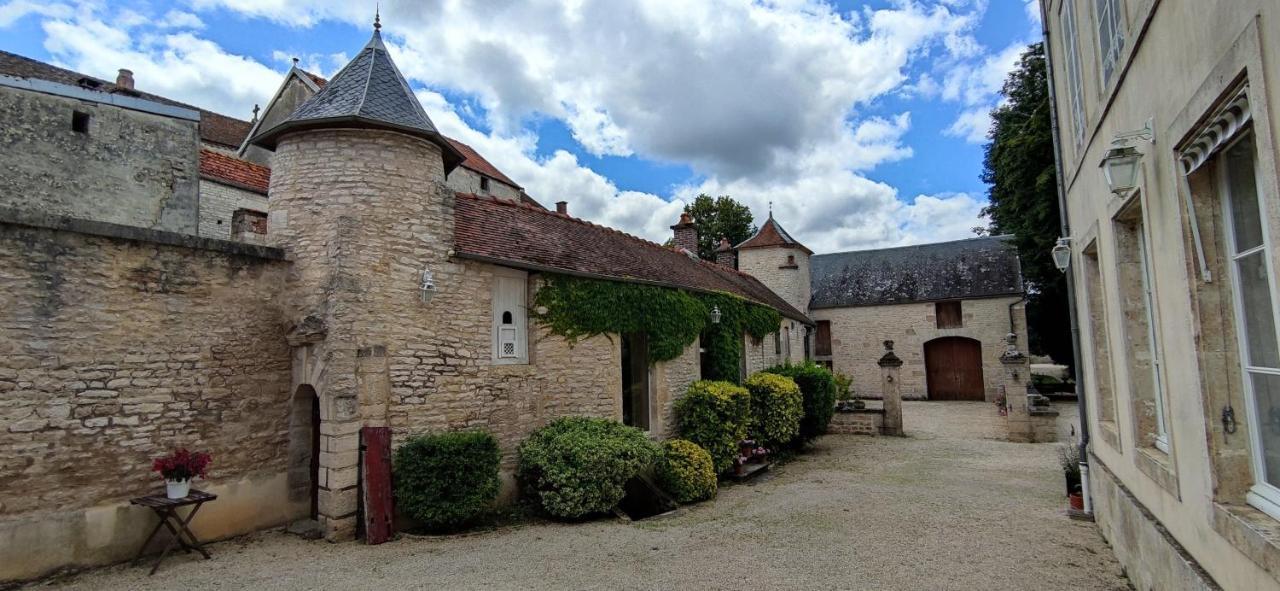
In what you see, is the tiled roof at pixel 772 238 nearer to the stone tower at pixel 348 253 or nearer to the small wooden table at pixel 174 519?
the stone tower at pixel 348 253

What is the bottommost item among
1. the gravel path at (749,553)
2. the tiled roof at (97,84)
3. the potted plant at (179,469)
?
the gravel path at (749,553)

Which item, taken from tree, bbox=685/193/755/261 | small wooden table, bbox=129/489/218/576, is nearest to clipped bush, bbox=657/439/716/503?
small wooden table, bbox=129/489/218/576

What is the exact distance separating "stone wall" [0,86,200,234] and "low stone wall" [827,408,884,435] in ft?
49.6

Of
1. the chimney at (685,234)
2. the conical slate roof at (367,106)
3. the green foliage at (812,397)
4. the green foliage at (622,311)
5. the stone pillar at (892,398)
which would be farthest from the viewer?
the chimney at (685,234)

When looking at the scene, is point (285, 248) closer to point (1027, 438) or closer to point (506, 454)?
point (506, 454)

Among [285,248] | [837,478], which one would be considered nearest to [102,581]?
[285,248]

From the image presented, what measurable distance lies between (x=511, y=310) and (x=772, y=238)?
18.0m

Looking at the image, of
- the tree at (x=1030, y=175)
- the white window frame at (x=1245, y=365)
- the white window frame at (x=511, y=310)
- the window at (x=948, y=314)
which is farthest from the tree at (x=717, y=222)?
the white window frame at (x=1245, y=365)

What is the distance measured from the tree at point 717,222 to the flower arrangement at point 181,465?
30399 mm

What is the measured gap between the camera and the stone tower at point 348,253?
23.7 ft

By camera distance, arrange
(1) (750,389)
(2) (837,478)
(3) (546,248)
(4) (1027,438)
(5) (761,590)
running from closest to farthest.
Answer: (5) (761,590) < (3) (546,248) < (2) (837,478) < (1) (750,389) < (4) (1027,438)

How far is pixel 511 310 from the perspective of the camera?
891 centimetres

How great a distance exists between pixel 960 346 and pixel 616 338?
64.3 feet

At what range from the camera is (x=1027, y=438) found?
1482cm
